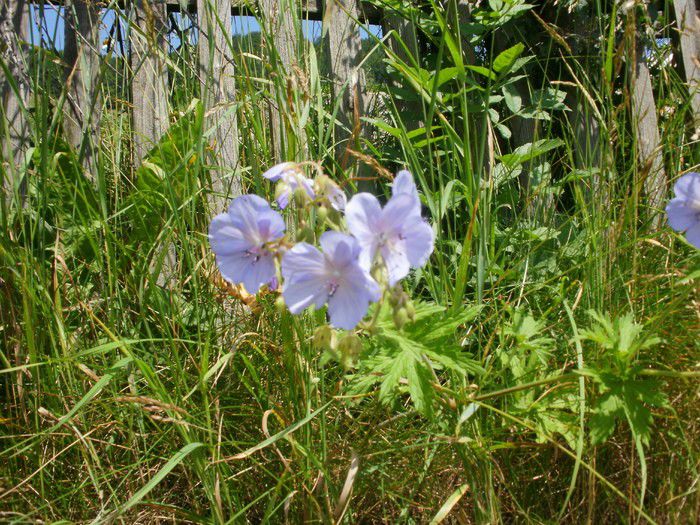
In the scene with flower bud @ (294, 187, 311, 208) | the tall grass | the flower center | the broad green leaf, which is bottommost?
the tall grass

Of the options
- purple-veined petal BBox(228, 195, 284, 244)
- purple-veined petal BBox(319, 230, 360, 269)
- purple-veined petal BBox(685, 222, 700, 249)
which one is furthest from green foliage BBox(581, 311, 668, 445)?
purple-veined petal BBox(228, 195, 284, 244)

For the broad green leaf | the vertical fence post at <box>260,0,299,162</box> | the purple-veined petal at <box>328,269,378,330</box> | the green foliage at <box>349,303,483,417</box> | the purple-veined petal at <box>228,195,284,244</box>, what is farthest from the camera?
the broad green leaf

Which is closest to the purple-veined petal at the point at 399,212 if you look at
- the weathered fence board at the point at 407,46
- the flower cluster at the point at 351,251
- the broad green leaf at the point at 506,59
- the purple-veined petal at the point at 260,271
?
the flower cluster at the point at 351,251

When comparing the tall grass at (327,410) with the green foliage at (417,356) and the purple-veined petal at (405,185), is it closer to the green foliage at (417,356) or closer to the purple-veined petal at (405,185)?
the green foliage at (417,356)

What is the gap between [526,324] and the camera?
1.35 m

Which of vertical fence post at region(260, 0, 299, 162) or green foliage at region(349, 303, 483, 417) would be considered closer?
green foliage at region(349, 303, 483, 417)

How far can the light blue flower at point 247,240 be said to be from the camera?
0.99 m

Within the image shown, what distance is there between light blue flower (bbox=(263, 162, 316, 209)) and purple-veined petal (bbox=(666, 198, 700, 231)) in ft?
2.20

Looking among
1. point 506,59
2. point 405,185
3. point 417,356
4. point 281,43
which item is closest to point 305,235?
point 405,185

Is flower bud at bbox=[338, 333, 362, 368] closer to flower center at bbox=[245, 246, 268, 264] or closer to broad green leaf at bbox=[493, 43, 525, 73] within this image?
flower center at bbox=[245, 246, 268, 264]

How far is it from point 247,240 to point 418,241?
294 millimetres

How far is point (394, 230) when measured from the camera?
0.93 meters

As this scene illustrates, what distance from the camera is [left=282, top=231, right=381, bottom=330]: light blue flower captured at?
0.89 meters

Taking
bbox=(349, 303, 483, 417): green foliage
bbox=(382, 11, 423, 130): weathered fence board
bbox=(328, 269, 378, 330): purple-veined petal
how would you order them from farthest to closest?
bbox=(382, 11, 423, 130): weathered fence board
bbox=(349, 303, 483, 417): green foliage
bbox=(328, 269, 378, 330): purple-veined petal
